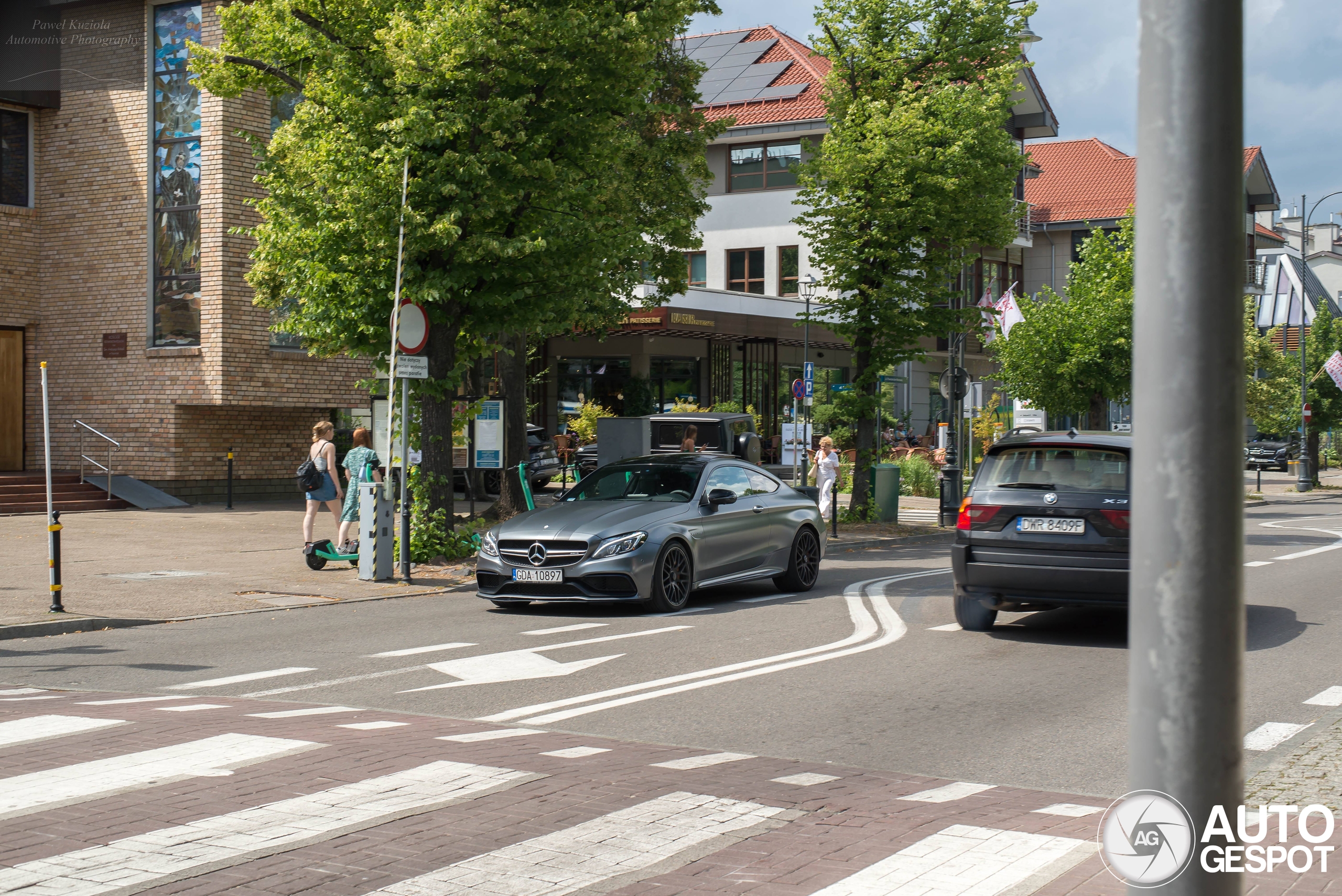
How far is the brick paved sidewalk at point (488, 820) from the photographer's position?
15.1 ft

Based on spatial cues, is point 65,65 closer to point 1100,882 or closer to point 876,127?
point 876,127

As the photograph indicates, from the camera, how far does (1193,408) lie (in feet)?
8.39

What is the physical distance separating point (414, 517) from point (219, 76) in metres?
6.39

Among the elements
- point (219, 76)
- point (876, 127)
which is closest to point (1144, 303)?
point (219, 76)

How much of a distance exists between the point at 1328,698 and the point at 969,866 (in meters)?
4.92

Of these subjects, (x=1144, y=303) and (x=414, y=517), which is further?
(x=414, y=517)

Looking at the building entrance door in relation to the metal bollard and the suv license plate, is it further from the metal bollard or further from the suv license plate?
the suv license plate

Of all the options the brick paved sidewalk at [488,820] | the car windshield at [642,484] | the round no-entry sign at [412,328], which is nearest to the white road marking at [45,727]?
the brick paved sidewalk at [488,820]

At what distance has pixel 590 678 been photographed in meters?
9.20

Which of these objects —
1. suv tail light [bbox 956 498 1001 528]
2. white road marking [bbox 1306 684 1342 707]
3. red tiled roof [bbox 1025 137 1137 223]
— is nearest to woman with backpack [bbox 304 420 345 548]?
suv tail light [bbox 956 498 1001 528]

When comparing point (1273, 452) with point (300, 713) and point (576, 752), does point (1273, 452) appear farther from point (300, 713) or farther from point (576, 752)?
point (576, 752)

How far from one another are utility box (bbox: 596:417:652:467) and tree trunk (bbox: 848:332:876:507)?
457cm

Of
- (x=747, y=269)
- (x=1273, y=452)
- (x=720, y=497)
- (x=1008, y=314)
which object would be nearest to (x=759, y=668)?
(x=720, y=497)

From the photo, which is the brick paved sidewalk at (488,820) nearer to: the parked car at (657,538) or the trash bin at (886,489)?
the parked car at (657,538)
